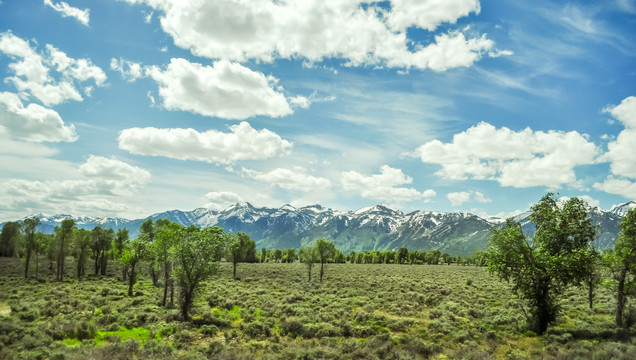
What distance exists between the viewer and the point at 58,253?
5266cm

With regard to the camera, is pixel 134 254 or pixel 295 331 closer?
pixel 295 331

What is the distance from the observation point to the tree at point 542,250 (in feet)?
70.3

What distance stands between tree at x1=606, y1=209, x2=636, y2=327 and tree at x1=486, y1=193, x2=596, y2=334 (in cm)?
228

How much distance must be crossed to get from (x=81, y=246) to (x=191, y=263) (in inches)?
1773

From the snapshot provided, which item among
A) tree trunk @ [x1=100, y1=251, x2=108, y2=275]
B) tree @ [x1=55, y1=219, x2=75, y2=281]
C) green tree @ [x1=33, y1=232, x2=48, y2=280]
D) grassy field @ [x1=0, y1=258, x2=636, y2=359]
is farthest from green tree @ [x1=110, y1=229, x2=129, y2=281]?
grassy field @ [x1=0, y1=258, x2=636, y2=359]

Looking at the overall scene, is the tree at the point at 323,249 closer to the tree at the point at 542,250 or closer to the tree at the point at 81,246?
the tree at the point at 542,250

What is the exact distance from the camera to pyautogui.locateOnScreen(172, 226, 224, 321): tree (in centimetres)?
2619

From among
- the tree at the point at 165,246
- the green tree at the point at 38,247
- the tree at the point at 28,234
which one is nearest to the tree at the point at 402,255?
the tree at the point at 165,246

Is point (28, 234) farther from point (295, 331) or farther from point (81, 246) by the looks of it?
point (295, 331)

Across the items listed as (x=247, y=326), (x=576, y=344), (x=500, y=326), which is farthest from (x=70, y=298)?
(x=576, y=344)

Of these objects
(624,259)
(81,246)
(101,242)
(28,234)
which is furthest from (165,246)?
(101,242)

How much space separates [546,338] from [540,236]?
701 centimetres

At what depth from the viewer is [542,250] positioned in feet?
71.0

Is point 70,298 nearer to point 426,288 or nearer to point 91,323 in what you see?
point 91,323
